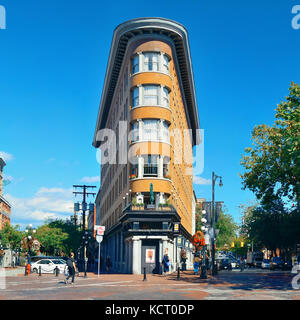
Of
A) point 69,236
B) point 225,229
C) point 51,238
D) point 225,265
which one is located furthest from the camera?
point 225,229

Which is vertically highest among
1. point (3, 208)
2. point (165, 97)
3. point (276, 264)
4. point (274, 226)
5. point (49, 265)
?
point (165, 97)

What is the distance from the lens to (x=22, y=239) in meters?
76.8

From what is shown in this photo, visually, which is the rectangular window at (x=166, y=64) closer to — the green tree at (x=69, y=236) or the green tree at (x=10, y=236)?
the green tree at (x=10, y=236)

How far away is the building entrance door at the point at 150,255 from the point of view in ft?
130

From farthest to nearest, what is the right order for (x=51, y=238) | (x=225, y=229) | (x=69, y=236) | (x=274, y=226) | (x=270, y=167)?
1. (x=225, y=229)
2. (x=69, y=236)
3. (x=51, y=238)
4. (x=274, y=226)
5. (x=270, y=167)

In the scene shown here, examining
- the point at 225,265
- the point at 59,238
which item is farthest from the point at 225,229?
the point at 225,265

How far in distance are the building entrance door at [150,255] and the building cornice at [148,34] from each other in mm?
19706

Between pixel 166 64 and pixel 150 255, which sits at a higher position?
pixel 166 64

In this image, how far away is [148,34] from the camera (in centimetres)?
4366

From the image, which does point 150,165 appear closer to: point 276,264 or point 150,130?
point 150,130

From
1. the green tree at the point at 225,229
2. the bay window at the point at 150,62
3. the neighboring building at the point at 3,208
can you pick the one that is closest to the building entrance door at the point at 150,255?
the bay window at the point at 150,62

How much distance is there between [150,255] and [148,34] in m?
20.7
